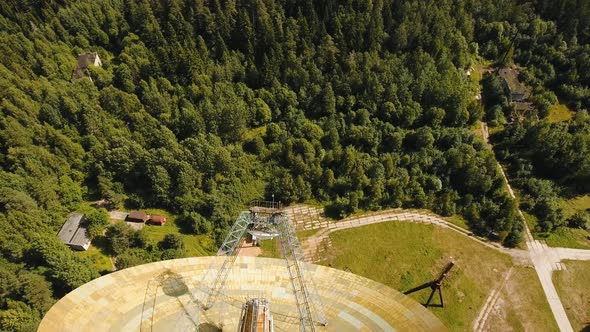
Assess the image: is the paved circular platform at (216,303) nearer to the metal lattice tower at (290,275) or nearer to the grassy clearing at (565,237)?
the metal lattice tower at (290,275)

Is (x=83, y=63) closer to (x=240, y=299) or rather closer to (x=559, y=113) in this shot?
(x=240, y=299)

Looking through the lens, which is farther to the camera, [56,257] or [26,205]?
[26,205]

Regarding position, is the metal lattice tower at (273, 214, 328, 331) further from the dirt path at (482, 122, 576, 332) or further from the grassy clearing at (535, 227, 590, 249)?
the grassy clearing at (535, 227, 590, 249)

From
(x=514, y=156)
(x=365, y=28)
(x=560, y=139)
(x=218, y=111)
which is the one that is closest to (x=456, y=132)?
(x=514, y=156)

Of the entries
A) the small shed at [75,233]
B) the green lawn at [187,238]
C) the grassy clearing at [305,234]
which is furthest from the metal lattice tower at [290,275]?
the small shed at [75,233]

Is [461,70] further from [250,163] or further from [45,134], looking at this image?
[45,134]

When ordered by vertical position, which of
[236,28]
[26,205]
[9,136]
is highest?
[236,28]

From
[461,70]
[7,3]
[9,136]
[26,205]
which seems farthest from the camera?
[7,3]

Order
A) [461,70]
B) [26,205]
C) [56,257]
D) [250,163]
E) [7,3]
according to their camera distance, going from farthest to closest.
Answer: [7,3], [461,70], [250,163], [26,205], [56,257]
